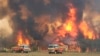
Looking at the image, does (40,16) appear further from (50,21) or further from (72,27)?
(72,27)

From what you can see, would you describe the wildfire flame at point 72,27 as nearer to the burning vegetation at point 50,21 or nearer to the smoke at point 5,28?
the burning vegetation at point 50,21

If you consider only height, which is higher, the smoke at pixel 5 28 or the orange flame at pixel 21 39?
the smoke at pixel 5 28

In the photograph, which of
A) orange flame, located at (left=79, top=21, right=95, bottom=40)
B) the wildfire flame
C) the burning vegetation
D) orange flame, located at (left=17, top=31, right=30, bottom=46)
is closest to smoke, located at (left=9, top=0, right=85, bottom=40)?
the burning vegetation

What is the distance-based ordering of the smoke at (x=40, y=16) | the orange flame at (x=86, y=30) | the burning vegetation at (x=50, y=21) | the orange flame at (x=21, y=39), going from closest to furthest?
the orange flame at (x=21, y=39) < the burning vegetation at (x=50, y=21) < the orange flame at (x=86, y=30) < the smoke at (x=40, y=16)

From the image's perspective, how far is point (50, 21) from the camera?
109 meters

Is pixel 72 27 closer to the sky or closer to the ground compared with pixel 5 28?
closer to the ground

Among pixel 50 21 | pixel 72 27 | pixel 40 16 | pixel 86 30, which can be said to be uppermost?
pixel 40 16

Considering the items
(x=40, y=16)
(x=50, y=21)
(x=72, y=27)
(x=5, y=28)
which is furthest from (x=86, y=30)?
(x=5, y=28)

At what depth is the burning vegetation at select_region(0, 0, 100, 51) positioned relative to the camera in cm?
10775

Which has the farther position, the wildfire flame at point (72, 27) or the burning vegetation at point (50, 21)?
the wildfire flame at point (72, 27)

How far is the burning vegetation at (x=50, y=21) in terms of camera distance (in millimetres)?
107750

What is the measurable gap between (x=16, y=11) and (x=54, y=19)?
1372 centimetres

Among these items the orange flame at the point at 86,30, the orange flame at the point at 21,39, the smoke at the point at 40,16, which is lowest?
the orange flame at the point at 21,39

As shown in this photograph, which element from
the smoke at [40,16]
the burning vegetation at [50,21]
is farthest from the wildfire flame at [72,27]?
the smoke at [40,16]
